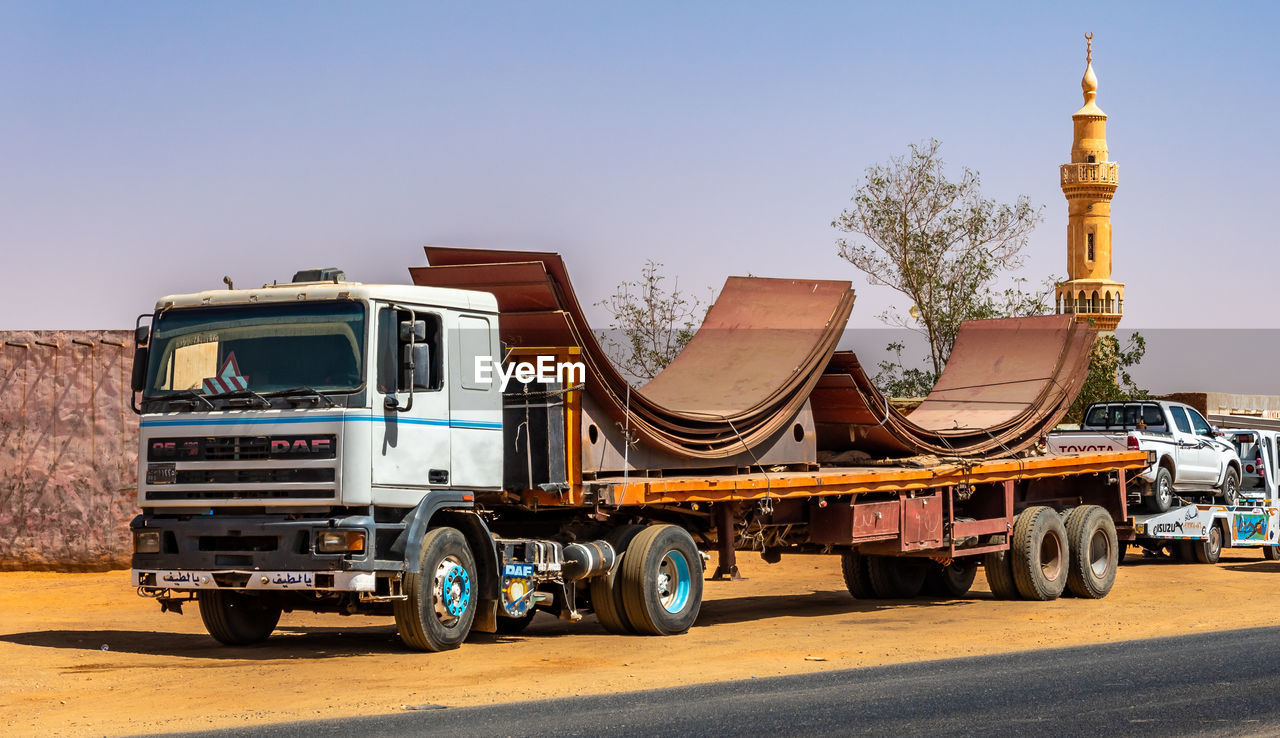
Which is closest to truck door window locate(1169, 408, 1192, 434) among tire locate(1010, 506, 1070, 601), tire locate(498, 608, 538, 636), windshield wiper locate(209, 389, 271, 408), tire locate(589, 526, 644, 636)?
tire locate(1010, 506, 1070, 601)

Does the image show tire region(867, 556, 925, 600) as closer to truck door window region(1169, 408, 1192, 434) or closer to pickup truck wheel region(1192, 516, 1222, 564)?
truck door window region(1169, 408, 1192, 434)

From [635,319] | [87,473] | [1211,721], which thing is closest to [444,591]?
[1211,721]

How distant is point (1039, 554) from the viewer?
739 inches

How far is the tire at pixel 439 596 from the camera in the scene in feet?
40.1

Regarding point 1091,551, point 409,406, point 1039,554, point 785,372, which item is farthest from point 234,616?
point 1091,551

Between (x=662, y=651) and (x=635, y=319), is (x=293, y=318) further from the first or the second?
(x=635, y=319)

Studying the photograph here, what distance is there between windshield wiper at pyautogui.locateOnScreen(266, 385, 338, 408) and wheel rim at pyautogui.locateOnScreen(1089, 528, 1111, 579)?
11.6 m

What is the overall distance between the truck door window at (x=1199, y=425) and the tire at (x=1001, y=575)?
7217 millimetres

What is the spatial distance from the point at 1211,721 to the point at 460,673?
17.7 feet

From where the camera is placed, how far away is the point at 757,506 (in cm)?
1517

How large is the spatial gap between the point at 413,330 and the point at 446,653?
2754mm

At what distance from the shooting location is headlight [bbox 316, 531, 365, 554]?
462 inches

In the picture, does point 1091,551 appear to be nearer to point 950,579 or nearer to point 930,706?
point 950,579

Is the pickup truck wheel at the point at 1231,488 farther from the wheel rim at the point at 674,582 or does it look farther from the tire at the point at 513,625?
the tire at the point at 513,625
